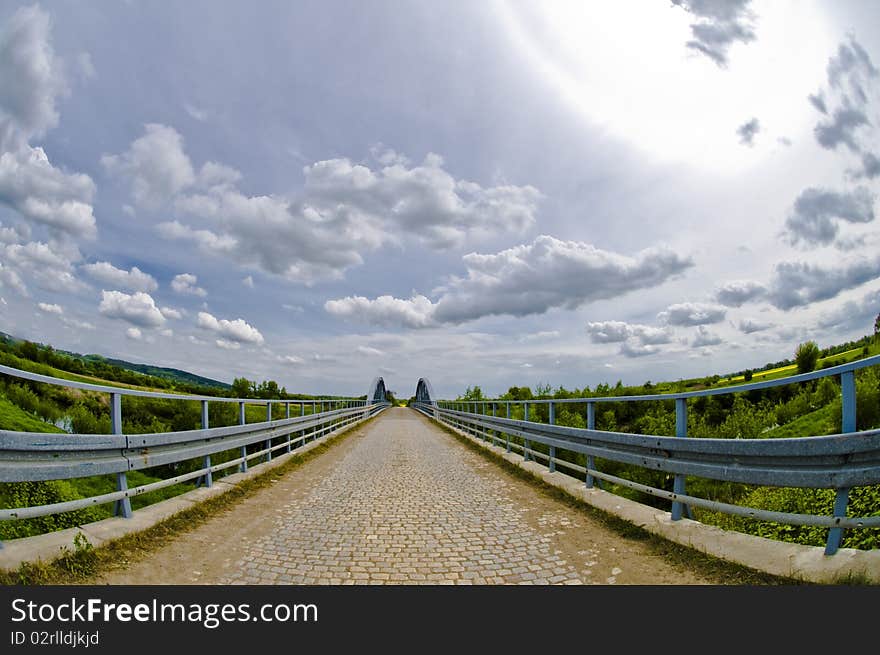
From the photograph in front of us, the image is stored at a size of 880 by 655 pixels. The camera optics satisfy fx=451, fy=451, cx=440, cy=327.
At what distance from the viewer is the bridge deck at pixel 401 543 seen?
11.9 ft

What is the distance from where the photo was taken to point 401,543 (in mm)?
4488

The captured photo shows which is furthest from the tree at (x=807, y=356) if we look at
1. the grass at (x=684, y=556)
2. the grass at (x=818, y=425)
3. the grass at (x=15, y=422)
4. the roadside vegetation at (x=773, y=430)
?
the grass at (x=15, y=422)

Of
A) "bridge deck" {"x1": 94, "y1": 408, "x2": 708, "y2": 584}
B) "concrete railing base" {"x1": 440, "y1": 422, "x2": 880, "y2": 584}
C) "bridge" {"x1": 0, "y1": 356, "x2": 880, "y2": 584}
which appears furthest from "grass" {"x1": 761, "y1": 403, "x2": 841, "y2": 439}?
"bridge deck" {"x1": 94, "y1": 408, "x2": 708, "y2": 584}

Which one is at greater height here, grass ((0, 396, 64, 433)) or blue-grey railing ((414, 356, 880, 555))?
blue-grey railing ((414, 356, 880, 555))

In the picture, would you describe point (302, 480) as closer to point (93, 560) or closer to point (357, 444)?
point (93, 560)

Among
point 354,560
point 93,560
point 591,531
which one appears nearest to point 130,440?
point 93,560

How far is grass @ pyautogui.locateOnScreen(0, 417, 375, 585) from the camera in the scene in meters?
Answer: 3.28

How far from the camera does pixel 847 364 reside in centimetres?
328

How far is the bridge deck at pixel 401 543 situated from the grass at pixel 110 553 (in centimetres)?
14

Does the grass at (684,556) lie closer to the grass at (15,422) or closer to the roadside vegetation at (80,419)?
the roadside vegetation at (80,419)

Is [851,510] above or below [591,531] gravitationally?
above

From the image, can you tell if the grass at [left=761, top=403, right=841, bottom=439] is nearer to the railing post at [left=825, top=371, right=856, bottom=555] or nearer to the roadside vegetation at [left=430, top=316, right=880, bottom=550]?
the roadside vegetation at [left=430, top=316, right=880, bottom=550]

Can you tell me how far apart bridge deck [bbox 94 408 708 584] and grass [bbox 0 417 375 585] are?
138mm
